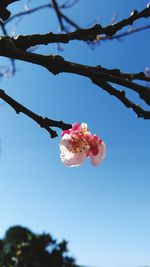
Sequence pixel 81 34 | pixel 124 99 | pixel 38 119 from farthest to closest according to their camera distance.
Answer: pixel 38 119
pixel 81 34
pixel 124 99

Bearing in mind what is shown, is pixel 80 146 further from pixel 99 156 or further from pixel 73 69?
pixel 73 69

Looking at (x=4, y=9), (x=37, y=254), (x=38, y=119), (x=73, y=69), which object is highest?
(x=37, y=254)

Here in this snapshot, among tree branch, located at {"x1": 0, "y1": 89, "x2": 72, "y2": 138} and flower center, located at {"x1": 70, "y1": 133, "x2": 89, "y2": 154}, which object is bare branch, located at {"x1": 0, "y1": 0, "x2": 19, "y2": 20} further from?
flower center, located at {"x1": 70, "y1": 133, "x2": 89, "y2": 154}

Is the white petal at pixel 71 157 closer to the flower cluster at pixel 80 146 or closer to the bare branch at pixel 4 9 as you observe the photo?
the flower cluster at pixel 80 146

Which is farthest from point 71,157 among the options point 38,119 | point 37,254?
point 37,254

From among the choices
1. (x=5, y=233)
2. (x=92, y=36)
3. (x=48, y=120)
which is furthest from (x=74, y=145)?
(x=5, y=233)

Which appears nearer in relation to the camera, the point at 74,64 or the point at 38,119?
the point at 74,64
